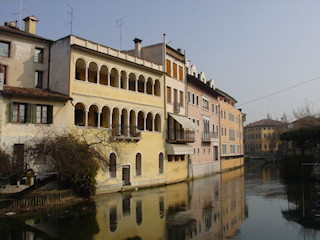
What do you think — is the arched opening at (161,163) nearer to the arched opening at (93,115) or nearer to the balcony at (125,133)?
the balcony at (125,133)

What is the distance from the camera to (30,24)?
27281 millimetres

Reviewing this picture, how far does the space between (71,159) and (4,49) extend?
10146 millimetres

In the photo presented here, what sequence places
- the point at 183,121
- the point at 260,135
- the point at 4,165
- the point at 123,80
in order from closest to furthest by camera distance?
the point at 4,165 < the point at 123,80 < the point at 183,121 < the point at 260,135

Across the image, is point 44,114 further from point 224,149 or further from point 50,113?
point 224,149

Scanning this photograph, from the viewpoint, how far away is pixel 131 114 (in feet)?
99.7

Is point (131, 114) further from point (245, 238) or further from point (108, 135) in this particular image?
point (245, 238)

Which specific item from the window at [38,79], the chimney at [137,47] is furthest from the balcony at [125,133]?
the chimney at [137,47]

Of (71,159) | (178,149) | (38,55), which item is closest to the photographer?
(71,159)

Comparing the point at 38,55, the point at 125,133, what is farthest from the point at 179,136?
the point at 38,55

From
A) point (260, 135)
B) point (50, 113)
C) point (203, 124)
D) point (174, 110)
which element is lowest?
point (50, 113)

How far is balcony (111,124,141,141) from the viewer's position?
1059 inches

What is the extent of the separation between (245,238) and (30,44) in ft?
68.2

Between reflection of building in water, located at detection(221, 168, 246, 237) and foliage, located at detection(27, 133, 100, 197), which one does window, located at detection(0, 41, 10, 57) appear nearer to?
foliage, located at detection(27, 133, 100, 197)

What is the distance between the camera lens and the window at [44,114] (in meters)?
22.4
